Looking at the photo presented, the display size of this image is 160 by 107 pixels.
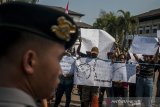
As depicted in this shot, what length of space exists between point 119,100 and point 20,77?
635 centimetres

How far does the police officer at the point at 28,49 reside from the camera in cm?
136

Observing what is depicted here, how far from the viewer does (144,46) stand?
32.0 feet

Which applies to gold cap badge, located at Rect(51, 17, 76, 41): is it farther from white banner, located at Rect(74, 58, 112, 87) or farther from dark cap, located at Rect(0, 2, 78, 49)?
white banner, located at Rect(74, 58, 112, 87)

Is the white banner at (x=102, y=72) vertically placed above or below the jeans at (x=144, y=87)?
above

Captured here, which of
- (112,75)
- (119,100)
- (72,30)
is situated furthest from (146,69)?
(72,30)

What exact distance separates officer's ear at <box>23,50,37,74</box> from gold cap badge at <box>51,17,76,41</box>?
0.12 meters

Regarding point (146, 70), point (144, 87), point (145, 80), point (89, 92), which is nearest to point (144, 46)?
point (146, 70)

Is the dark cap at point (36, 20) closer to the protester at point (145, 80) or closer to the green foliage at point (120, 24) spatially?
the protester at point (145, 80)

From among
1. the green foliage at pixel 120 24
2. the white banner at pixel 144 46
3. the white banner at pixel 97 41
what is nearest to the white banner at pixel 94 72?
the white banner at pixel 97 41

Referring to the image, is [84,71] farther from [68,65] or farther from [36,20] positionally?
[36,20]

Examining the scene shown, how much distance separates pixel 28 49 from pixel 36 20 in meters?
0.10

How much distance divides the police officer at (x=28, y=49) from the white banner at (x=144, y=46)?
843 centimetres

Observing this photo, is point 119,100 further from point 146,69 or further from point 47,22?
point 47,22

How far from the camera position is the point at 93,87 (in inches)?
365
